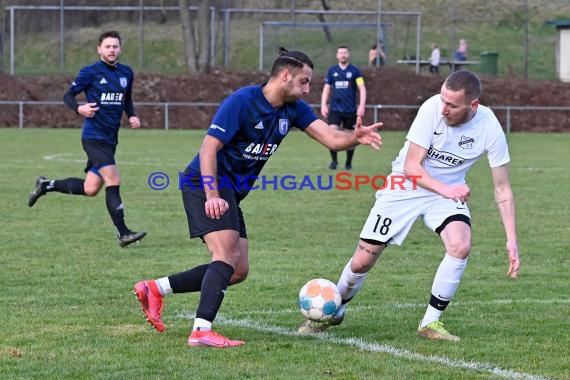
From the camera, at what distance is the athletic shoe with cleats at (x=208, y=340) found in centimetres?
623

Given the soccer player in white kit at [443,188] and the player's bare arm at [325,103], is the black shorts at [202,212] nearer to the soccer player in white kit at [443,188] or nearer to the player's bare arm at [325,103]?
the soccer player in white kit at [443,188]

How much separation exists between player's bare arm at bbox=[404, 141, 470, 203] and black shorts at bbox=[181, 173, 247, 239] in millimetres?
1014

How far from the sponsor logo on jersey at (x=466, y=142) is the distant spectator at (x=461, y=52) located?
3360 cm

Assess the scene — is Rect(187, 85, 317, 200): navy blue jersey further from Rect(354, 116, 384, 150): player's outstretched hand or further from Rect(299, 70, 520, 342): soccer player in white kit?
Rect(299, 70, 520, 342): soccer player in white kit

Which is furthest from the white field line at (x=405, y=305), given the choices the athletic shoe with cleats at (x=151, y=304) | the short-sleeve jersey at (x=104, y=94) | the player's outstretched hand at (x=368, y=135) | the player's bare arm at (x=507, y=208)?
the short-sleeve jersey at (x=104, y=94)

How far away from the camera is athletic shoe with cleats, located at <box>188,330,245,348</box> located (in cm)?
623

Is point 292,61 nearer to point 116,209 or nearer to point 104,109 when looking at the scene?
point 116,209

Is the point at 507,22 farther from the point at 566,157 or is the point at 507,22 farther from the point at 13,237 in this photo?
the point at 13,237

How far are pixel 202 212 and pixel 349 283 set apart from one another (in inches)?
42.0

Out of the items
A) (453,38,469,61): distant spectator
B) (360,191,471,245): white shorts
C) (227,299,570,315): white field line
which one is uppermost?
(453,38,469,61): distant spectator

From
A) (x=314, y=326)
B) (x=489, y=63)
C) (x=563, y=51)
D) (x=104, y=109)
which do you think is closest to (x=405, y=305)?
(x=314, y=326)

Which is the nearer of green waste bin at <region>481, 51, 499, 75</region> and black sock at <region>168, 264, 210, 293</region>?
black sock at <region>168, 264, 210, 293</region>

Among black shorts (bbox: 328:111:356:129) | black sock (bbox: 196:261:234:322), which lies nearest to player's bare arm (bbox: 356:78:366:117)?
black shorts (bbox: 328:111:356:129)

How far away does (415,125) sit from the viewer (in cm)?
656
